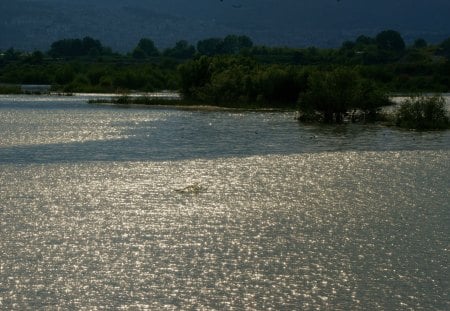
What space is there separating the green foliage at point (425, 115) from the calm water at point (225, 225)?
1126 cm

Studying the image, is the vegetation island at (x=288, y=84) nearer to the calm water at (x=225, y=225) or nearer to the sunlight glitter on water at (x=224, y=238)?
the calm water at (x=225, y=225)

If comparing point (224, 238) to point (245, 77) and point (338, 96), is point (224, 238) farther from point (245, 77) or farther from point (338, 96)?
point (245, 77)

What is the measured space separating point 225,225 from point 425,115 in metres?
45.0

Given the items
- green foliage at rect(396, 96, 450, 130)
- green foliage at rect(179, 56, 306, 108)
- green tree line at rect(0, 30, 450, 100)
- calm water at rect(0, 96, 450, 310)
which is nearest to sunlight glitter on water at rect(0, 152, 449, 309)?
calm water at rect(0, 96, 450, 310)

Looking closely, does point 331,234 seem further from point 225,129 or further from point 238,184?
point 225,129

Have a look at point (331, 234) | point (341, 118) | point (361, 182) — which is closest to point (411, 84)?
point (341, 118)

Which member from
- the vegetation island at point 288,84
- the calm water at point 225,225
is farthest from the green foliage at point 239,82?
the calm water at point 225,225

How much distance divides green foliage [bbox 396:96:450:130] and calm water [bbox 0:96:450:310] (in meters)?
11.3

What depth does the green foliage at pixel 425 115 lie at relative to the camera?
72.4 meters

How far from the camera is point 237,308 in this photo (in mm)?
22391

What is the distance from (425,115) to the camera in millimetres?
73625

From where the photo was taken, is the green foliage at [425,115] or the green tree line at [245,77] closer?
the green foliage at [425,115]

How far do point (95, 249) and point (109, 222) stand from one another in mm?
4317

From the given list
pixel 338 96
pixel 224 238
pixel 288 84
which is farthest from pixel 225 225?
pixel 288 84
